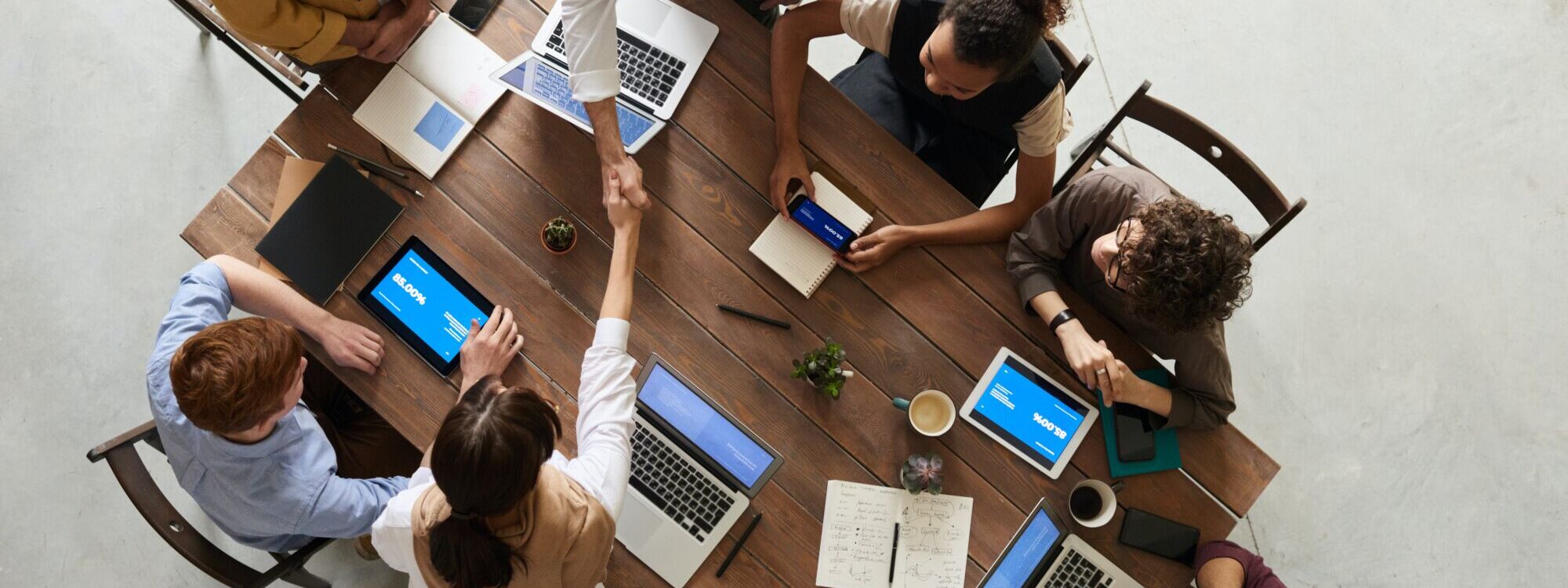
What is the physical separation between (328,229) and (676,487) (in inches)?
36.6

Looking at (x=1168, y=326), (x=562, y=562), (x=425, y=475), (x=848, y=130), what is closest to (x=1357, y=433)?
(x=1168, y=326)

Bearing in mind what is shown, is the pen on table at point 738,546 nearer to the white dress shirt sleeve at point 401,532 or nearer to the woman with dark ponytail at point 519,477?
the woman with dark ponytail at point 519,477

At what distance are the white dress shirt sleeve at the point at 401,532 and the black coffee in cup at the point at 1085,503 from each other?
4.29 ft

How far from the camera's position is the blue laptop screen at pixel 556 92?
1.92 m

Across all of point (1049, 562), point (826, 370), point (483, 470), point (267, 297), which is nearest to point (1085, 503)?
point (1049, 562)

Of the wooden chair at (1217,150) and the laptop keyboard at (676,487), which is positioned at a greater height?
the wooden chair at (1217,150)

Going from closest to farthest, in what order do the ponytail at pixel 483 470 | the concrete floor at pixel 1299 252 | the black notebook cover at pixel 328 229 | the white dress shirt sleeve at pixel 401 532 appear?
1. the ponytail at pixel 483 470
2. the white dress shirt sleeve at pixel 401 532
3. the black notebook cover at pixel 328 229
4. the concrete floor at pixel 1299 252

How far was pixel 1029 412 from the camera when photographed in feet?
6.25

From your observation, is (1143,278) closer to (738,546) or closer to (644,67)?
(738,546)

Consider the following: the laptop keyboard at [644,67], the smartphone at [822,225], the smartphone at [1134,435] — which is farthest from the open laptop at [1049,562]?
Result: the laptop keyboard at [644,67]

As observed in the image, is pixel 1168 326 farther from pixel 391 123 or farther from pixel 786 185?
pixel 391 123

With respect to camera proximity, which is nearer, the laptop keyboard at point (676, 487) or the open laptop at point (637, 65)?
the laptop keyboard at point (676, 487)

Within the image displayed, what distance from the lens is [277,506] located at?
1.67m

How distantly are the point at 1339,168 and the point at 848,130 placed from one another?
2.05 metres
